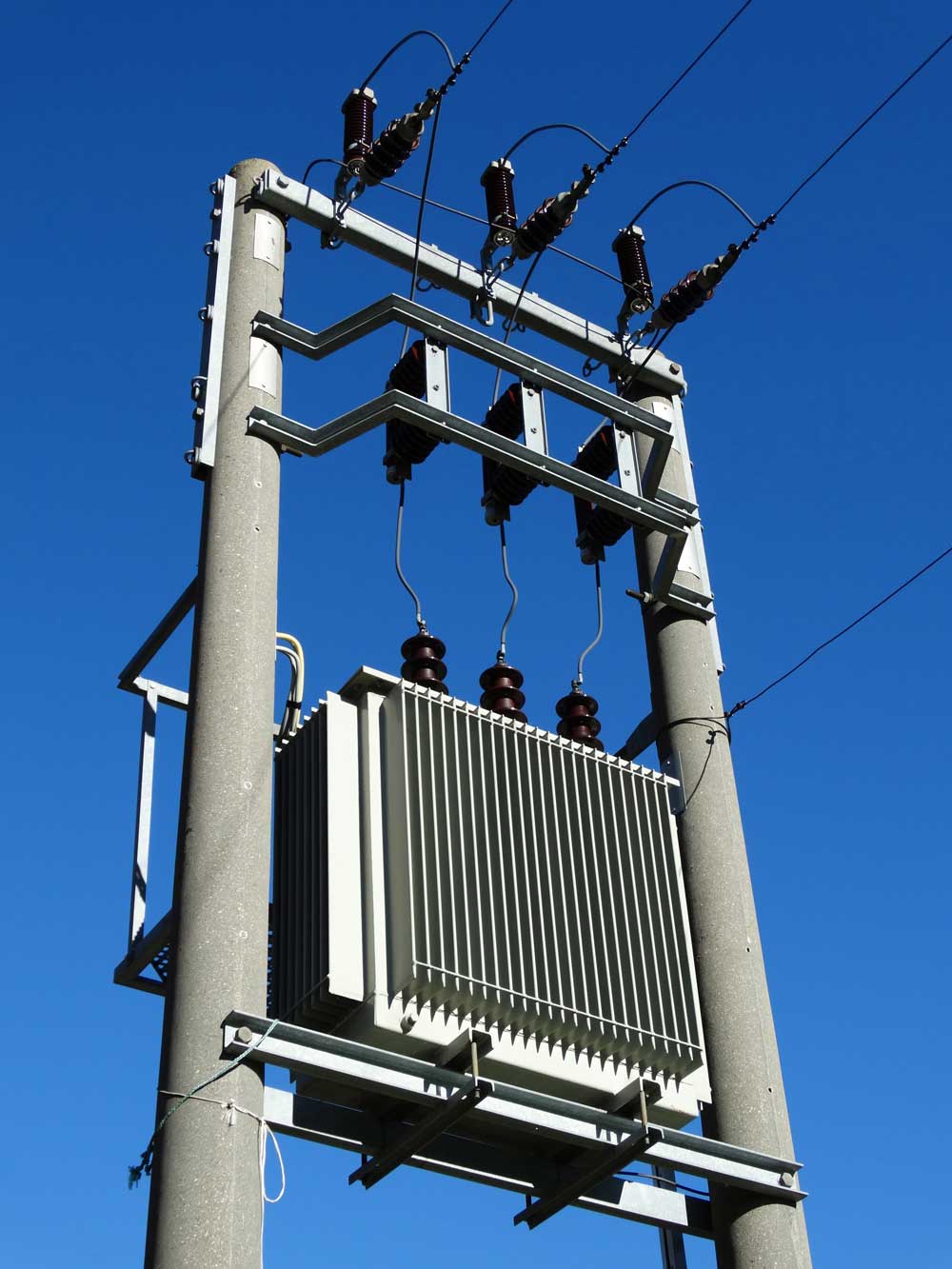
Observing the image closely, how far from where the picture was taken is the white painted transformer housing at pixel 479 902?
233 inches

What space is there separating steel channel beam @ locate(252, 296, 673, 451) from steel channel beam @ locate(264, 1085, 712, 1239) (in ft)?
10.0

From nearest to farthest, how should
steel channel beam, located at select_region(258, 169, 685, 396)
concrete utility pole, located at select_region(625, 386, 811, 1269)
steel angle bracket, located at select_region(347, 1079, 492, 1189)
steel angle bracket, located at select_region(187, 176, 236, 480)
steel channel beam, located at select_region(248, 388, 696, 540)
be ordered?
steel angle bracket, located at select_region(347, 1079, 492, 1189) → concrete utility pole, located at select_region(625, 386, 811, 1269) → steel angle bracket, located at select_region(187, 176, 236, 480) → steel channel beam, located at select_region(248, 388, 696, 540) → steel channel beam, located at select_region(258, 169, 685, 396)

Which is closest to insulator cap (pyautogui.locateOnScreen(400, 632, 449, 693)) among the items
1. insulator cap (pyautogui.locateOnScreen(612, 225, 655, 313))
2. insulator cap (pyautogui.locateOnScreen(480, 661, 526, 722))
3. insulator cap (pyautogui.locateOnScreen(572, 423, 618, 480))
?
insulator cap (pyautogui.locateOnScreen(480, 661, 526, 722))

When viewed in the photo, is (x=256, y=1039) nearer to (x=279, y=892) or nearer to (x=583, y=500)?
(x=279, y=892)

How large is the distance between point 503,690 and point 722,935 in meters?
1.29

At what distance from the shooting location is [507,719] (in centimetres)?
679

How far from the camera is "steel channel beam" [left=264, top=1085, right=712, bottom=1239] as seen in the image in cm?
568

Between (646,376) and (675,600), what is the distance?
51.7 inches

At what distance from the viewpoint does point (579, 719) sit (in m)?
7.47

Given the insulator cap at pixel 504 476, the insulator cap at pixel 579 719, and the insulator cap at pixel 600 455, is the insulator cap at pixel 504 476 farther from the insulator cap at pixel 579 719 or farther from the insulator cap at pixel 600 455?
the insulator cap at pixel 579 719

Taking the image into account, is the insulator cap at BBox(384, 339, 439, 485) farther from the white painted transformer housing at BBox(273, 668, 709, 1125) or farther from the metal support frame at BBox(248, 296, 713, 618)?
the white painted transformer housing at BBox(273, 668, 709, 1125)

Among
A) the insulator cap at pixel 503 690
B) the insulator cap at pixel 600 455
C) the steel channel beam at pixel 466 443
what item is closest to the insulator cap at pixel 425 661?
the insulator cap at pixel 503 690

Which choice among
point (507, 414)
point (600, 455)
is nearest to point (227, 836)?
point (507, 414)

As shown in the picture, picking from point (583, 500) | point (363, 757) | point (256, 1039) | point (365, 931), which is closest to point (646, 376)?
point (583, 500)
